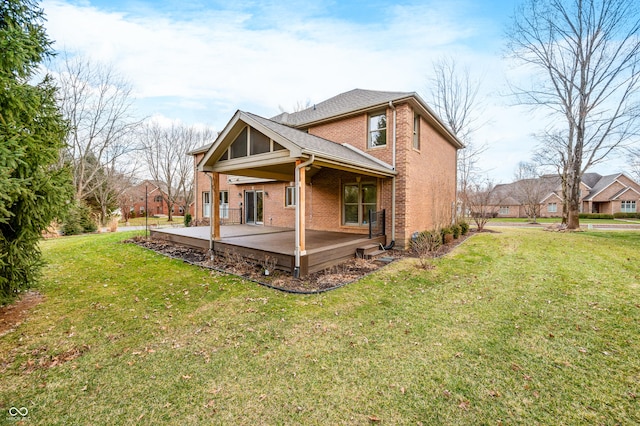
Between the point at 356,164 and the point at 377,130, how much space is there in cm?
377

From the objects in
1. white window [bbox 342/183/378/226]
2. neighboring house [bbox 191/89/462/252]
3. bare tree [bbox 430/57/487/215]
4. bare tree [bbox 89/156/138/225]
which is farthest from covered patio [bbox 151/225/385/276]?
bare tree [bbox 89/156/138/225]

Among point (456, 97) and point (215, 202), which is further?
point (456, 97)

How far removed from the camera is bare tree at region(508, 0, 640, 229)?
572 inches

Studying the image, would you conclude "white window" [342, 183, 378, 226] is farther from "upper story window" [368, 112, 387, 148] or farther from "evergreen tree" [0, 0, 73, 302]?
"evergreen tree" [0, 0, 73, 302]

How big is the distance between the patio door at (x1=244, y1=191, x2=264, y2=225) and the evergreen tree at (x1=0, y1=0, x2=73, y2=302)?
11.1 m

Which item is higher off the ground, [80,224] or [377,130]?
[377,130]

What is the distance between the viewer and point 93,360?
3.23 m

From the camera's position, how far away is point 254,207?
53.0 feet

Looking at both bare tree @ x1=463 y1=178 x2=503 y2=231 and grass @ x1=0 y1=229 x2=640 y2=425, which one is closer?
grass @ x1=0 y1=229 x2=640 y2=425

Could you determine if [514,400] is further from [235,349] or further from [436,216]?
[436,216]

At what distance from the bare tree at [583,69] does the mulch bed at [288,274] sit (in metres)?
14.5

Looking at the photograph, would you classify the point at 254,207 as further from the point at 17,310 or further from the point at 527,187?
the point at 527,187

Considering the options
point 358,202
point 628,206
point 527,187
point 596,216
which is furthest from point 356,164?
point 628,206

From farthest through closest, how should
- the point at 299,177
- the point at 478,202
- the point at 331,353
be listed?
the point at 478,202
the point at 299,177
the point at 331,353
